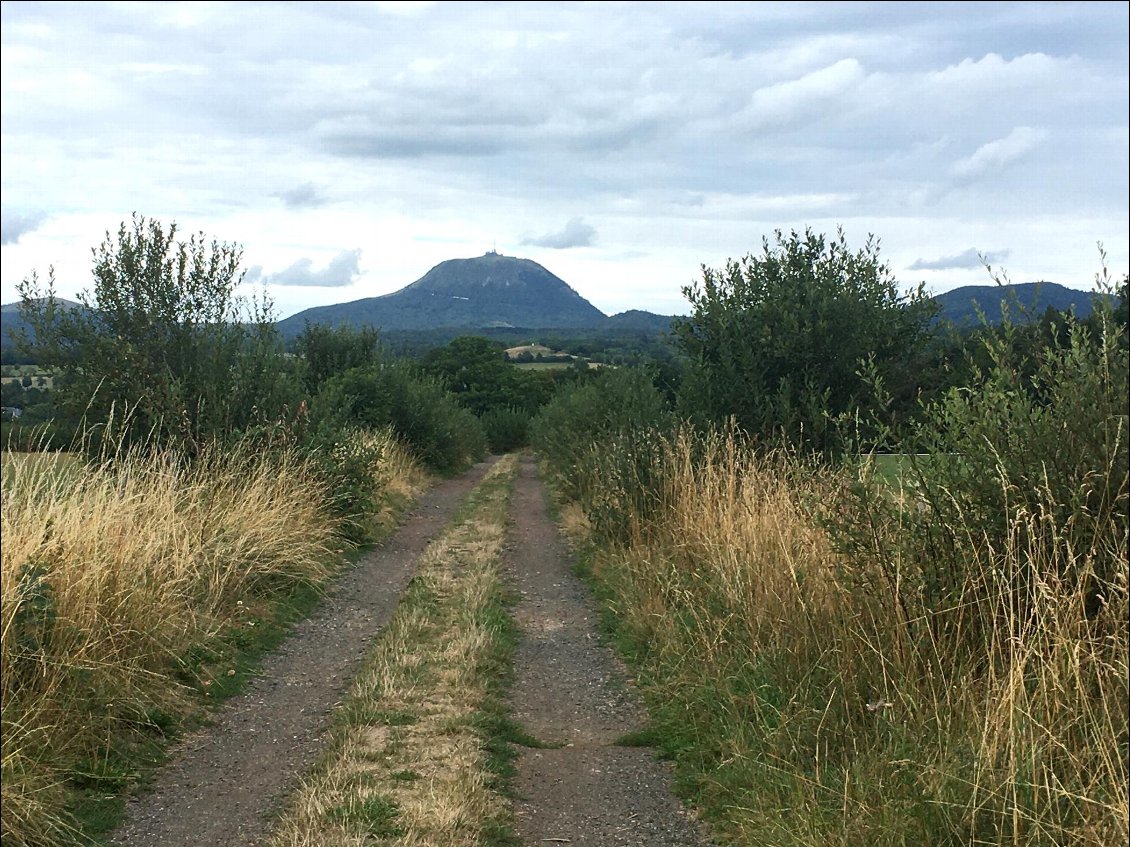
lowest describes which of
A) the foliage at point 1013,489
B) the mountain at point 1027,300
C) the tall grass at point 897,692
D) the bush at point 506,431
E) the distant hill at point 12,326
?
the bush at point 506,431

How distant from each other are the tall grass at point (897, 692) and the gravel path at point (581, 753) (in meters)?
0.24

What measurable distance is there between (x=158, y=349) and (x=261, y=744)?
8.20 metres

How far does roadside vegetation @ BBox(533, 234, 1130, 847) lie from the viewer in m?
3.37

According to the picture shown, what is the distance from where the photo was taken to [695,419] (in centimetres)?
1131

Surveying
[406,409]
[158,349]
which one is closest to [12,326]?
[158,349]

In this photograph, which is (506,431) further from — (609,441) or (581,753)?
(581,753)

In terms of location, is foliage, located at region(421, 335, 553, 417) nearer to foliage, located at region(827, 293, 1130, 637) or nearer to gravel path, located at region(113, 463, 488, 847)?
gravel path, located at region(113, 463, 488, 847)

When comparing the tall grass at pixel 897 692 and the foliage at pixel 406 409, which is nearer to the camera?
the tall grass at pixel 897 692

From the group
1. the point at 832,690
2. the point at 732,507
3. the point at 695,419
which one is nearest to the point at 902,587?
the point at 832,690

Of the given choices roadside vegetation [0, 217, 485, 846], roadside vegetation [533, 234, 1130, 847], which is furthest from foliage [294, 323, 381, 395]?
roadside vegetation [533, 234, 1130, 847]

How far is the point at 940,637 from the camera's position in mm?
4258

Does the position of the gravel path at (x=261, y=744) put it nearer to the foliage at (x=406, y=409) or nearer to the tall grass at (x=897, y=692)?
the tall grass at (x=897, y=692)

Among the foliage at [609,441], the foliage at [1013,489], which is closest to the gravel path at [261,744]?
the foliage at [609,441]

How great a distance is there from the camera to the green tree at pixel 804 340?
10578 millimetres
